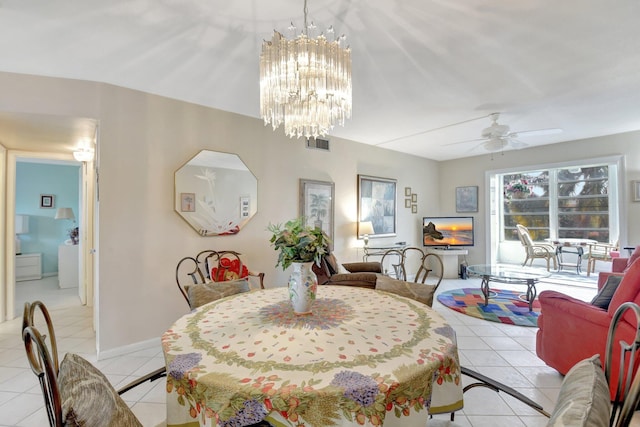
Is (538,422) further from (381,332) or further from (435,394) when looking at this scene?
(381,332)

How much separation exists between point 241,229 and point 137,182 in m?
1.18

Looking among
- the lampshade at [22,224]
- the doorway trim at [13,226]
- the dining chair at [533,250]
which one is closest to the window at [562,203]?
the dining chair at [533,250]

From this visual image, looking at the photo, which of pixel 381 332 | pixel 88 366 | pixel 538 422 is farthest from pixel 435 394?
pixel 538 422

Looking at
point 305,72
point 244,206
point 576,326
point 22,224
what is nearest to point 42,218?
point 22,224

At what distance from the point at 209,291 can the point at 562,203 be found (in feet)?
23.6

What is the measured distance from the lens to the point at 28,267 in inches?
235

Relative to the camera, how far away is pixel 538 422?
184 centimetres

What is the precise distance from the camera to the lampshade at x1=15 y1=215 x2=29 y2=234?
5925mm

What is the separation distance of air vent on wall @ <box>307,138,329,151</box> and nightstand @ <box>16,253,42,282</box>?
628 centimetres

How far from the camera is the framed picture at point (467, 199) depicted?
6.18 m

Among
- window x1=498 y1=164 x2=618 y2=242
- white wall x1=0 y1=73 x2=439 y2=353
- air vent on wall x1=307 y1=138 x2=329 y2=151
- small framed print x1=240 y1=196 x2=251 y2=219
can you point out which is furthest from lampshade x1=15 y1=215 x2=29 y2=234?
window x1=498 y1=164 x2=618 y2=242

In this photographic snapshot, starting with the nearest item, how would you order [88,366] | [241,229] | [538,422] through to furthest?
[88,366] → [538,422] → [241,229]

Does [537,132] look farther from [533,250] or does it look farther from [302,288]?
[302,288]

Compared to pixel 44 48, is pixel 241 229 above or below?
below
